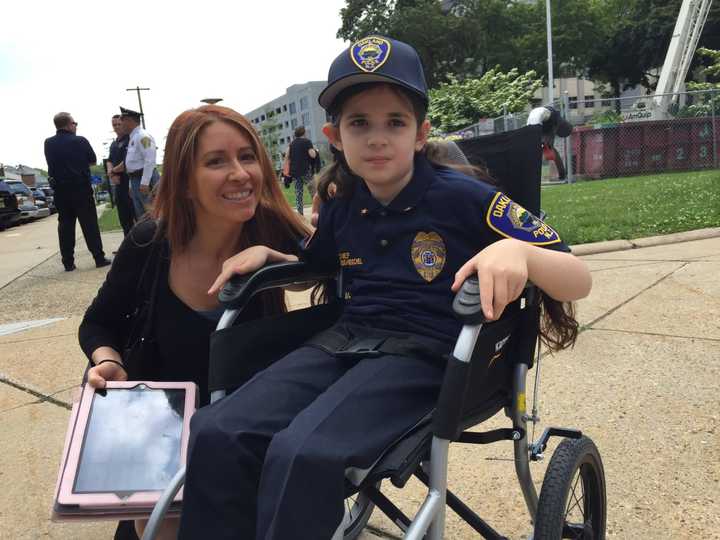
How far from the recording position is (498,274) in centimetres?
127

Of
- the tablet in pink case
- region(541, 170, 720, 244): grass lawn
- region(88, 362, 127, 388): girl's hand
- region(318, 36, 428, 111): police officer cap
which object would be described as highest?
Answer: region(318, 36, 428, 111): police officer cap

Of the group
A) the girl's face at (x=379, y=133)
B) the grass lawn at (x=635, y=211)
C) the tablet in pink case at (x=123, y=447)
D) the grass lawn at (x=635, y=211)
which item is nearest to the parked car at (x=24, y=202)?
the grass lawn at (x=635, y=211)

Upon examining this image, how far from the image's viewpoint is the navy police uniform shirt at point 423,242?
1576mm

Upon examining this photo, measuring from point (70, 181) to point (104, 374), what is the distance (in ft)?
21.1

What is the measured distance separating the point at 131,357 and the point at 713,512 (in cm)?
193

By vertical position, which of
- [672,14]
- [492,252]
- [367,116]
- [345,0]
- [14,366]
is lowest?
[14,366]

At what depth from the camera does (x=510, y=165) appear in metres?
2.02

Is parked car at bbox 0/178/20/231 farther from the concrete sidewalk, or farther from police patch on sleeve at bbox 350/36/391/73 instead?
police patch on sleeve at bbox 350/36/391/73

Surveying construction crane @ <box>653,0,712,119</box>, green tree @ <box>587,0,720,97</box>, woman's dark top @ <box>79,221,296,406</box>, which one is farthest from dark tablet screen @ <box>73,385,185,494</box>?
green tree @ <box>587,0,720,97</box>

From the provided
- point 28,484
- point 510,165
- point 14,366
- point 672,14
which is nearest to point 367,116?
point 510,165

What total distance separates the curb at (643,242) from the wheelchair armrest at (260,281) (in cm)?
453

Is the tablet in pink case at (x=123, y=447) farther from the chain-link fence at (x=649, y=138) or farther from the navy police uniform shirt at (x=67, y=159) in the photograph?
the chain-link fence at (x=649, y=138)

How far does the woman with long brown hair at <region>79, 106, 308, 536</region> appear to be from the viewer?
1.99 m

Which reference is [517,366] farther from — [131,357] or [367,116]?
[131,357]
